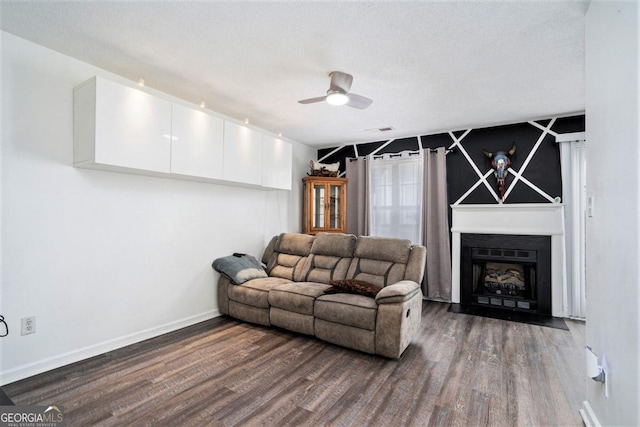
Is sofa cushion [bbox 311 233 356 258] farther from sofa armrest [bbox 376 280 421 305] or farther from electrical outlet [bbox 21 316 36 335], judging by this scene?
electrical outlet [bbox 21 316 36 335]

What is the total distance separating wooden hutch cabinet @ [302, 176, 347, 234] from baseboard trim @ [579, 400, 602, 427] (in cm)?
363

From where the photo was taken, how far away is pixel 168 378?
7.88 ft

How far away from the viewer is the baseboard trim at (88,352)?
2.33 metres

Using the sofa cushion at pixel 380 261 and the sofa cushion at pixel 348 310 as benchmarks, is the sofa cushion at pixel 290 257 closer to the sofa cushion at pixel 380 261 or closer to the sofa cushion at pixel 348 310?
the sofa cushion at pixel 380 261

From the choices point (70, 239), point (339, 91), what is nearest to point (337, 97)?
point (339, 91)

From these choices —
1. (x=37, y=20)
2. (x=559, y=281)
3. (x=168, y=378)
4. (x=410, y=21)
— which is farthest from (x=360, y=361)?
(x=37, y=20)

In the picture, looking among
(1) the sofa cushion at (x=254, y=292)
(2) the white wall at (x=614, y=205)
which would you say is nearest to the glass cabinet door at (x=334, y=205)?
(1) the sofa cushion at (x=254, y=292)

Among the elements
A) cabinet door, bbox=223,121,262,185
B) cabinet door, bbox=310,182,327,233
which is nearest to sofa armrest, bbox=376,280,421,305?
cabinet door, bbox=223,121,262,185

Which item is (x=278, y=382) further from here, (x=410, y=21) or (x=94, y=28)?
(x=94, y=28)

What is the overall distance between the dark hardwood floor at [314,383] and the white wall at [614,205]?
0.57 m

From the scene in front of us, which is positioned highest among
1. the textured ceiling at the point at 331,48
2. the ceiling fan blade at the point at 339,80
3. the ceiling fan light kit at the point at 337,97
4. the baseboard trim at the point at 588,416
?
the textured ceiling at the point at 331,48

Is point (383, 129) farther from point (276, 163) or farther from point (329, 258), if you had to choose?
point (329, 258)

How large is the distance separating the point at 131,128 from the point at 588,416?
382cm

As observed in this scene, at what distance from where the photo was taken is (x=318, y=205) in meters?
5.22
